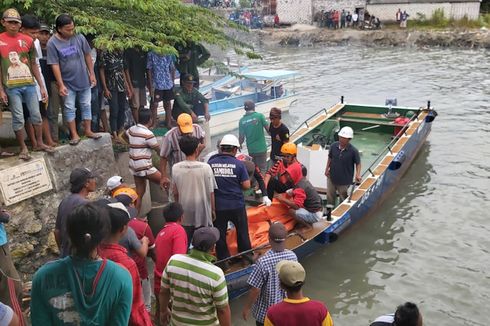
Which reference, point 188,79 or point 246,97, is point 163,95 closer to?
point 188,79

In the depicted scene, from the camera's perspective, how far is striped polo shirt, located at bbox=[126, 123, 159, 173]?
6891 mm

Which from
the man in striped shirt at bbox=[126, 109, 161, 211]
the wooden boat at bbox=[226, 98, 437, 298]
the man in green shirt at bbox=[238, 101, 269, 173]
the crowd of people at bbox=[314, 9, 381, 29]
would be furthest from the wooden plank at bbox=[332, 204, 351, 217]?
the crowd of people at bbox=[314, 9, 381, 29]

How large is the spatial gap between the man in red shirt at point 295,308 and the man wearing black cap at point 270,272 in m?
0.79

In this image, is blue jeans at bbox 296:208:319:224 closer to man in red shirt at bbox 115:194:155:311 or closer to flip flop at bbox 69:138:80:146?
man in red shirt at bbox 115:194:155:311

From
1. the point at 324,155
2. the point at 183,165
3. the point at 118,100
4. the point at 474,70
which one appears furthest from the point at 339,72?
the point at 183,165

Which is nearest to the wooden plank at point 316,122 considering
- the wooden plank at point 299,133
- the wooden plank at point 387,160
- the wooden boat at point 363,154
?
the wooden boat at point 363,154

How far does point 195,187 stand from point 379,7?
136 ft

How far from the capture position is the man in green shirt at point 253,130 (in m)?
9.12

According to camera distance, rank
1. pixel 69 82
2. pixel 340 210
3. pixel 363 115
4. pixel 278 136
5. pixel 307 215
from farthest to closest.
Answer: pixel 363 115 → pixel 278 136 → pixel 340 210 → pixel 307 215 → pixel 69 82

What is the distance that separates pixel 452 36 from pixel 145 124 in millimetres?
34579

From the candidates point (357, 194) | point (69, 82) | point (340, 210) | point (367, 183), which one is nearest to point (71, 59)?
point (69, 82)

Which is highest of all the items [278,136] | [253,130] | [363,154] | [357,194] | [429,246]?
[253,130]

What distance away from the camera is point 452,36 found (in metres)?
36.0

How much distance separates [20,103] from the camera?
20.7 ft
